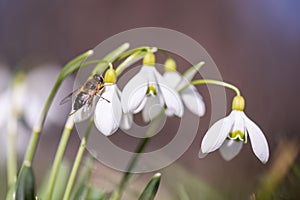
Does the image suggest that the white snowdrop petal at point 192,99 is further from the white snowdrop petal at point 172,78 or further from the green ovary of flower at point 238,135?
the green ovary of flower at point 238,135

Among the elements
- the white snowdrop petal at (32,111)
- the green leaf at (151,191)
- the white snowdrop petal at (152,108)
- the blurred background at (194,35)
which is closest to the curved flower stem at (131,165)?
the white snowdrop petal at (152,108)

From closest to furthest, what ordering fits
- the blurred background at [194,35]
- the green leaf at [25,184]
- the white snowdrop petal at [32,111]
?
the green leaf at [25,184] → the white snowdrop petal at [32,111] → the blurred background at [194,35]

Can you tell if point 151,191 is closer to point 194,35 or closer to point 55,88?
point 55,88

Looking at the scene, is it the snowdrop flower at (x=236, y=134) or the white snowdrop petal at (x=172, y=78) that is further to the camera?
the white snowdrop petal at (x=172, y=78)

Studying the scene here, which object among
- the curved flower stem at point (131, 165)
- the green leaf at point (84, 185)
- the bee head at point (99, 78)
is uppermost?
the bee head at point (99, 78)

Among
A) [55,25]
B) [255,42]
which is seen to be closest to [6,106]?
[255,42]

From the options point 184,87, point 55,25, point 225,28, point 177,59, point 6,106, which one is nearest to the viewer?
point 184,87

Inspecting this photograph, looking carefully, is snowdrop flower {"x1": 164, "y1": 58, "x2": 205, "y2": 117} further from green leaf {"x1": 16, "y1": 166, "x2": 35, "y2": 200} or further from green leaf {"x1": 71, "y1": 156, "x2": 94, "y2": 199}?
green leaf {"x1": 16, "y1": 166, "x2": 35, "y2": 200}

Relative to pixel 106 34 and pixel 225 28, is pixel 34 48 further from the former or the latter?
pixel 225 28
